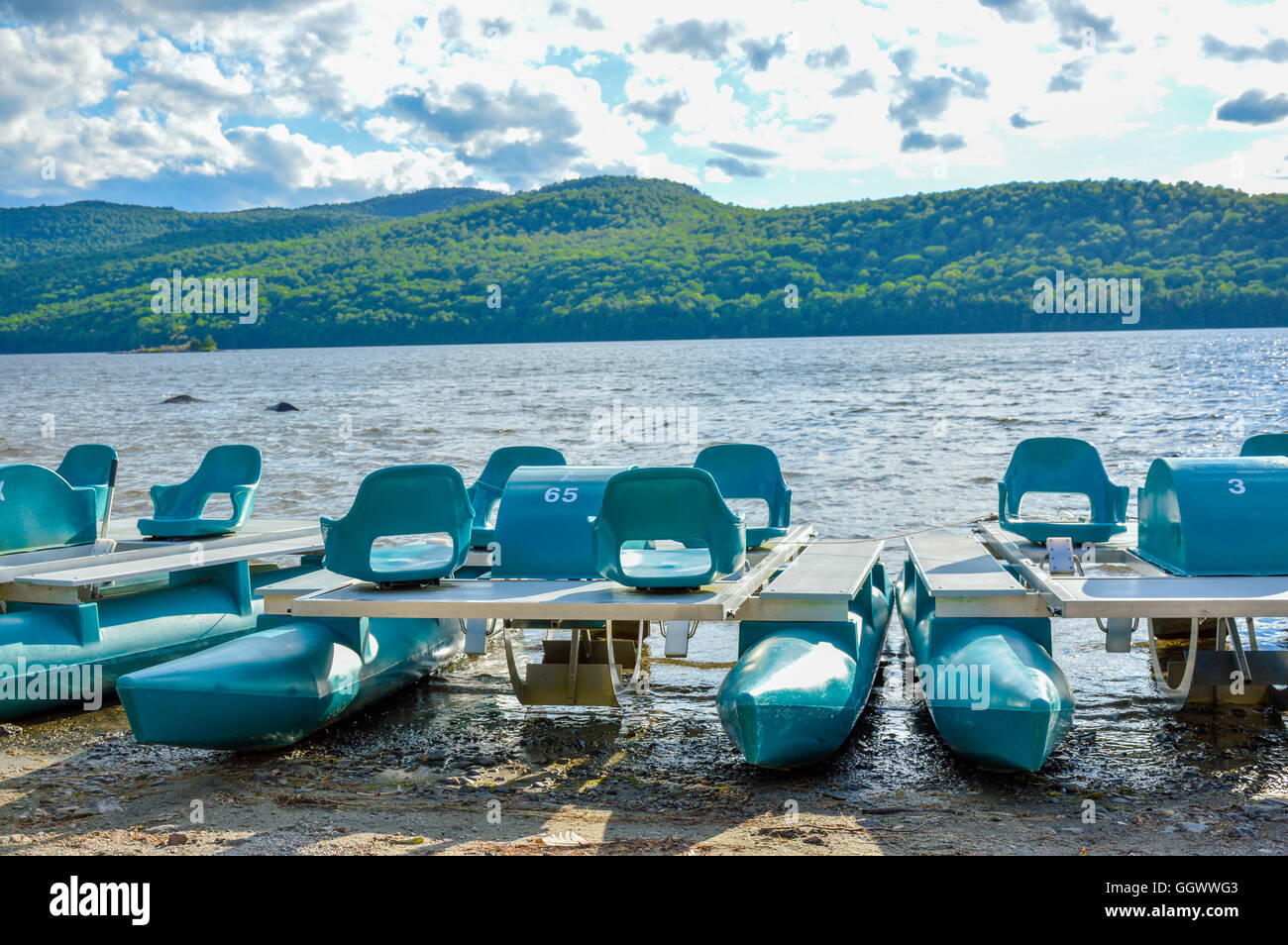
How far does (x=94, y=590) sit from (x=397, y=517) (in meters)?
2.85

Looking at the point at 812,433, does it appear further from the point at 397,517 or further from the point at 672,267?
the point at 672,267

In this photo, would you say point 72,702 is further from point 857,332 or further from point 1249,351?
point 857,332

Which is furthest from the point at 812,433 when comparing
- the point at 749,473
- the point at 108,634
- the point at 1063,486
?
the point at 108,634

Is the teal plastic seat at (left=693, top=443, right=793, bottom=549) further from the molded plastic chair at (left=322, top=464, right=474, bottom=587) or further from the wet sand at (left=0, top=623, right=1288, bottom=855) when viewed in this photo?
the molded plastic chair at (left=322, top=464, right=474, bottom=587)

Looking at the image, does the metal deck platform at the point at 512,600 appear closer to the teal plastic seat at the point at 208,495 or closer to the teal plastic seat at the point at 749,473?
the teal plastic seat at the point at 749,473

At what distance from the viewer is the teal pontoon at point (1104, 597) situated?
529 centimetres

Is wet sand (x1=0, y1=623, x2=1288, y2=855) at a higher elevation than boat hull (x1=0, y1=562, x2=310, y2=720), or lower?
lower

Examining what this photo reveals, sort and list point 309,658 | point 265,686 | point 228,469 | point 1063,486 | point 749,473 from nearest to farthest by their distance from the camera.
Answer: point 265,686 < point 309,658 < point 1063,486 < point 749,473 < point 228,469

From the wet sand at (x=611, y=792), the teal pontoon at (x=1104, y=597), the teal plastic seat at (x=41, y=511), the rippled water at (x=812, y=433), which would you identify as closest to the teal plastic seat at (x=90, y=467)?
the teal plastic seat at (x=41, y=511)

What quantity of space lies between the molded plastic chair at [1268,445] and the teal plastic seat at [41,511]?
841cm

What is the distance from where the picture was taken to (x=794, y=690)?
5.45 m

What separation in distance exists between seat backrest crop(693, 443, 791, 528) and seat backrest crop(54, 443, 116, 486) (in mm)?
4981

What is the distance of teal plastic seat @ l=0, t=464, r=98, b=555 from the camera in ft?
25.7

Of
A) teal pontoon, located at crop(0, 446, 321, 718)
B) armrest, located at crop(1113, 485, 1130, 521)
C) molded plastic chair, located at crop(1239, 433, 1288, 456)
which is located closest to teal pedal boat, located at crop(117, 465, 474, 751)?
teal pontoon, located at crop(0, 446, 321, 718)
